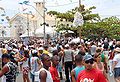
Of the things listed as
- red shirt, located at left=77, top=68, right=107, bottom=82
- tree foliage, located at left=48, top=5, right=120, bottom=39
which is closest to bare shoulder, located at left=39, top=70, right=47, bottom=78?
red shirt, located at left=77, top=68, right=107, bottom=82

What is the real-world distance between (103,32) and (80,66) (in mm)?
39646

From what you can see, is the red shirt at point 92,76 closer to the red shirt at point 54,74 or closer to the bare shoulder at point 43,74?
the bare shoulder at point 43,74

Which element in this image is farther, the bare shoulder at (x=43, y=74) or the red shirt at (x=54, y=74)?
the red shirt at (x=54, y=74)

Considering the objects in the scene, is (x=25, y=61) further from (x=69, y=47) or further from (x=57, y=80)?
(x=57, y=80)

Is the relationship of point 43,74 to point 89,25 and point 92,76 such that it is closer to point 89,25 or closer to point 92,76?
point 92,76

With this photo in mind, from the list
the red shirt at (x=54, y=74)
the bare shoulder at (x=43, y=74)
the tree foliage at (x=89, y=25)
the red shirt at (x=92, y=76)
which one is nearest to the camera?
the red shirt at (x=92, y=76)

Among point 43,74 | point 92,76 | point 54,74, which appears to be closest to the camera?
point 92,76

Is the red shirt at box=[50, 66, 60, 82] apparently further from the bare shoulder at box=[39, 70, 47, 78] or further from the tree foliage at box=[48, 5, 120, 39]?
the tree foliage at box=[48, 5, 120, 39]

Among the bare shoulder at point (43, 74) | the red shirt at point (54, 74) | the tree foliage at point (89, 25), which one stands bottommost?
the red shirt at point (54, 74)

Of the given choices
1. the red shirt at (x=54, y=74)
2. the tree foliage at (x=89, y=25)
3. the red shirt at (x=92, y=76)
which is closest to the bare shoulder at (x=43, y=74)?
the red shirt at (x=92, y=76)

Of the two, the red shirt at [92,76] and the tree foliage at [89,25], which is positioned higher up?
the tree foliage at [89,25]

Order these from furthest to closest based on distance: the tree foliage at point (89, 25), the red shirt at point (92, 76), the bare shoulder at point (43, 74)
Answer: the tree foliage at point (89, 25)
the bare shoulder at point (43, 74)
the red shirt at point (92, 76)

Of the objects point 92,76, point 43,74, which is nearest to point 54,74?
point 43,74

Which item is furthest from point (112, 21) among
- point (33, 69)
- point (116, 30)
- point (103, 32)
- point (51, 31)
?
point (33, 69)
